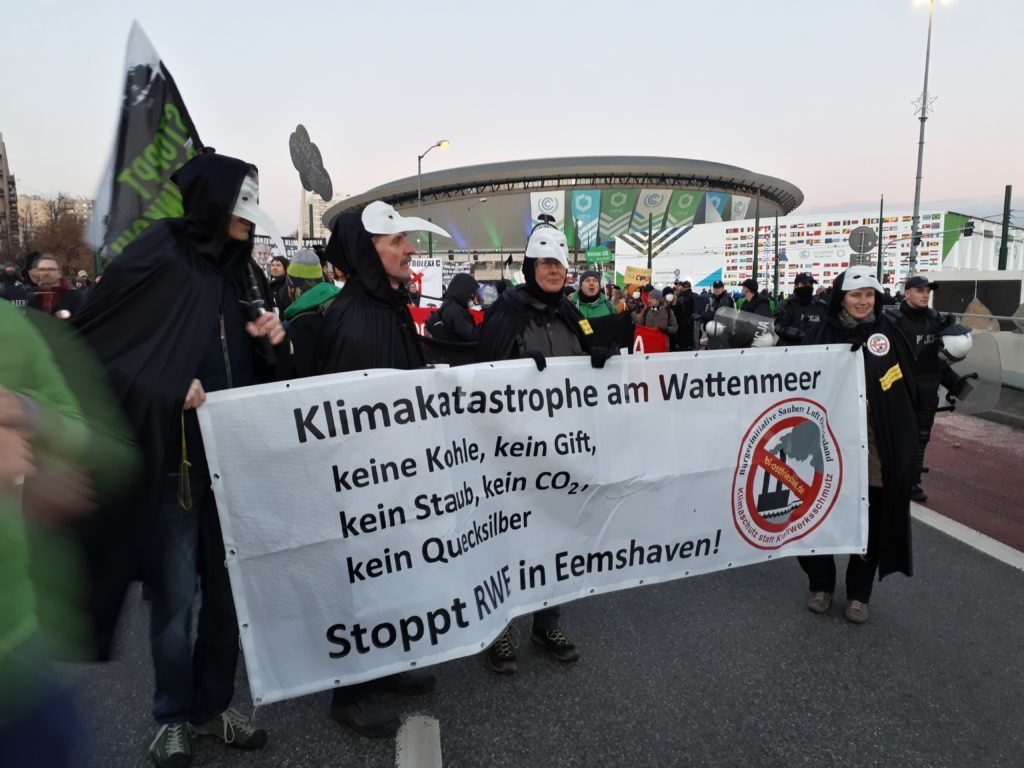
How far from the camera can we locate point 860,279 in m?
3.68

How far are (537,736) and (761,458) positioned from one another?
171 cm

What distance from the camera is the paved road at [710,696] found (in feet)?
8.30

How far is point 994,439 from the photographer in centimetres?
809

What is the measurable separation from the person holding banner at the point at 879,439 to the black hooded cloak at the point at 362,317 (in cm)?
234

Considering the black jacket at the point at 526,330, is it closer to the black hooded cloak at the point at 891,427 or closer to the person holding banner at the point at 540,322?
the person holding banner at the point at 540,322

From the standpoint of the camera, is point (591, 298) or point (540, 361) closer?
point (540, 361)

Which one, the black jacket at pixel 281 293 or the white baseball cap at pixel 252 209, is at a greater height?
the white baseball cap at pixel 252 209

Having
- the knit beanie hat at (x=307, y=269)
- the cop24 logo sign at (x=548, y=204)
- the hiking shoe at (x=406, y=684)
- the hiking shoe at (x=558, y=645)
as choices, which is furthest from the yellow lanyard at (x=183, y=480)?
the cop24 logo sign at (x=548, y=204)

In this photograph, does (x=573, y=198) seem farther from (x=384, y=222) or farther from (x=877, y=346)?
(x=384, y=222)

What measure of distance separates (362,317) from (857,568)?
9.61 feet

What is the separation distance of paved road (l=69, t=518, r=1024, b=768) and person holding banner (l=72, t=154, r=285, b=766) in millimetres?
298

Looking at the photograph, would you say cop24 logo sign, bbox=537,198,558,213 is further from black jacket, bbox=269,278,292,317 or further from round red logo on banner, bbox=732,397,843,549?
round red logo on banner, bbox=732,397,843,549

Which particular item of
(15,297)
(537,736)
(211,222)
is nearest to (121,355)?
(211,222)

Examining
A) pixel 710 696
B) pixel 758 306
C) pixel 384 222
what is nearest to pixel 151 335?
pixel 384 222
